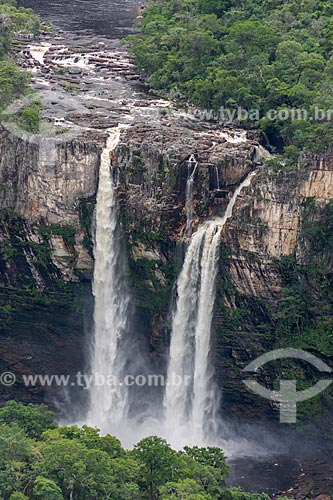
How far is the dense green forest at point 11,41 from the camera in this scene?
57219 millimetres

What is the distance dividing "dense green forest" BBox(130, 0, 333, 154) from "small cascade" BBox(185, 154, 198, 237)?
147 inches

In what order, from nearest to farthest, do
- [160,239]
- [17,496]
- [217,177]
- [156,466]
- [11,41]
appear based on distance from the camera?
1. [17,496]
2. [156,466]
3. [217,177]
4. [160,239]
5. [11,41]

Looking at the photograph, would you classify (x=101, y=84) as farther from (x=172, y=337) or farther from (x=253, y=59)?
(x=172, y=337)

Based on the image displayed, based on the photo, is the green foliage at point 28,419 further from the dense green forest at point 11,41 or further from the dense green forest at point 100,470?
the dense green forest at point 11,41

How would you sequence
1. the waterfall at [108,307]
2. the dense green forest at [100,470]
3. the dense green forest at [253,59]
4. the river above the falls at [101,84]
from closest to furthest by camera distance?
the dense green forest at [100,470] → the river above the falls at [101,84] → the waterfall at [108,307] → the dense green forest at [253,59]

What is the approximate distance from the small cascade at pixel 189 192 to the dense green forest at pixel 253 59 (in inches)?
147

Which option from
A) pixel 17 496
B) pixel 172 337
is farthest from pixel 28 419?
pixel 172 337

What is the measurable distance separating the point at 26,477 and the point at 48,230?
1269 centimetres

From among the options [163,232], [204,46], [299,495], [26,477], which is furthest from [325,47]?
[26,477]

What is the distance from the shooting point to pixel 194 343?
172 ft

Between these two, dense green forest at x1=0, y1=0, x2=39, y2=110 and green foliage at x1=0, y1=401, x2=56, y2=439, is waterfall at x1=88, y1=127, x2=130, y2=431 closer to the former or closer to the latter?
green foliage at x1=0, y1=401, x2=56, y2=439

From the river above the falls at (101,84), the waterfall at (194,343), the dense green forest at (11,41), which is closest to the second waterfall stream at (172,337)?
the waterfall at (194,343)

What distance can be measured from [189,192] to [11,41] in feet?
69.3

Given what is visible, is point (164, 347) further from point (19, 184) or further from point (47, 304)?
point (19, 184)
